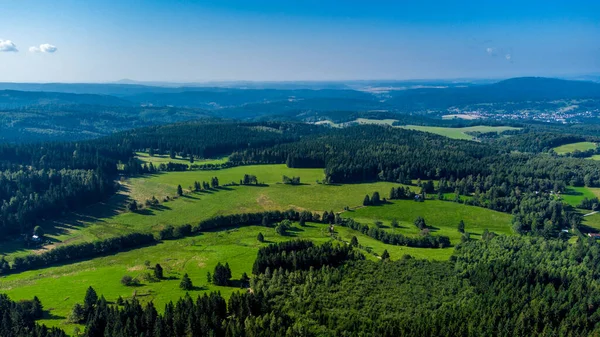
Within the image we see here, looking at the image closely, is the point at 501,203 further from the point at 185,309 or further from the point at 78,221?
the point at 78,221

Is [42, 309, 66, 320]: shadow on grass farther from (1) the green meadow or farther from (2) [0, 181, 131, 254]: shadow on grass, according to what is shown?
(2) [0, 181, 131, 254]: shadow on grass

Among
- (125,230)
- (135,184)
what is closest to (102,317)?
(125,230)

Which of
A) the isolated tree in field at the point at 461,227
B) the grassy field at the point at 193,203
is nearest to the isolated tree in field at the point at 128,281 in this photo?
the grassy field at the point at 193,203

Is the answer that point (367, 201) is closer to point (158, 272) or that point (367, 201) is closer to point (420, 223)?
point (420, 223)

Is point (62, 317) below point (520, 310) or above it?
below

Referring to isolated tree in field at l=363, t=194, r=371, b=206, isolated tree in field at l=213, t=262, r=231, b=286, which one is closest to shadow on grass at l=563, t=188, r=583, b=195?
isolated tree in field at l=363, t=194, r=371, b=206

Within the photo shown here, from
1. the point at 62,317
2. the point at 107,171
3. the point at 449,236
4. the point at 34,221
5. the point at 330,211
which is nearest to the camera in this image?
the point at 62,317
